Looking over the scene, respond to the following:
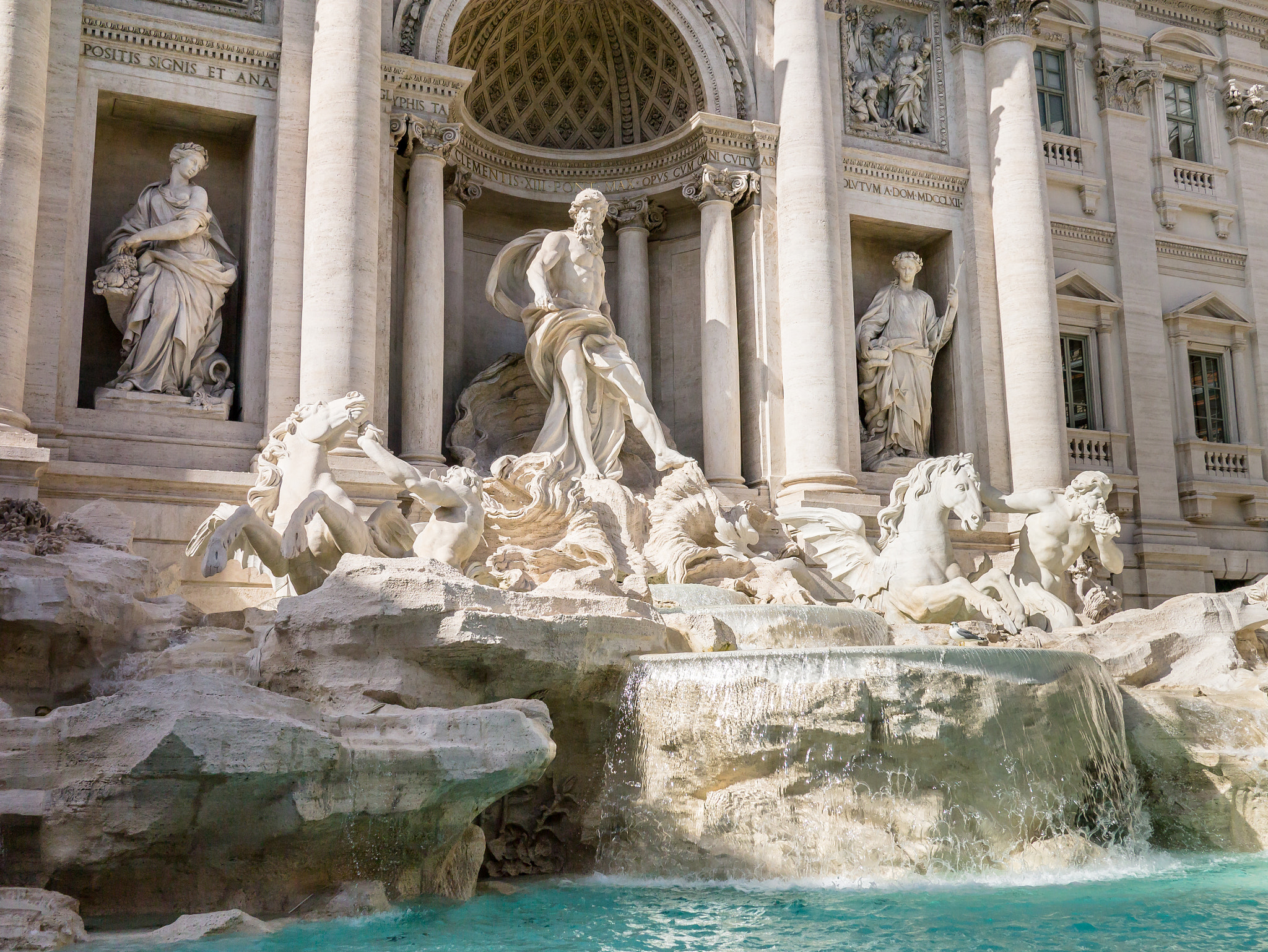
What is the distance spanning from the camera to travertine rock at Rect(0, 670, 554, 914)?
6070mm

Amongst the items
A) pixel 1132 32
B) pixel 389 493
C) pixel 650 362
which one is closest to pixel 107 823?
pixel 389 493

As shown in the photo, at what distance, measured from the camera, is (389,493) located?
41.2 ft

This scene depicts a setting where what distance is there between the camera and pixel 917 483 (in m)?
12.0

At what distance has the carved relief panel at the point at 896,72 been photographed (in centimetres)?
1722

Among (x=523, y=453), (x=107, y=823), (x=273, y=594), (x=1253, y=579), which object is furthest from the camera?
(x=1253, y=579)

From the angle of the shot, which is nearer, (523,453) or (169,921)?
(169,921)

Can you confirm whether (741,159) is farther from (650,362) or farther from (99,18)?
(99,18)

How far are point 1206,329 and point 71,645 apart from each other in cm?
1722

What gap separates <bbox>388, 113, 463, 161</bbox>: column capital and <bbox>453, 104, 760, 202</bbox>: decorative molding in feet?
3.28

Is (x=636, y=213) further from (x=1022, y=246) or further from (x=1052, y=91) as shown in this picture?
(x=1052, y=91)

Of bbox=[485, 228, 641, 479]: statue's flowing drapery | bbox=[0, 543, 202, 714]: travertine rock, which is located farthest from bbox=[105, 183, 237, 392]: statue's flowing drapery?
bbox=[0, 543, 202, 714]: travertine rock

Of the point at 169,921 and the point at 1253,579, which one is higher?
the point at 1253,579

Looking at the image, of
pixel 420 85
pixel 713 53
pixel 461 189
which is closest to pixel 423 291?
pixel 461 189

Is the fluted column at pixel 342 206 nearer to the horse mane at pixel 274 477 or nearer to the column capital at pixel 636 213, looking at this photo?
the horse mane at pixel 274 477
